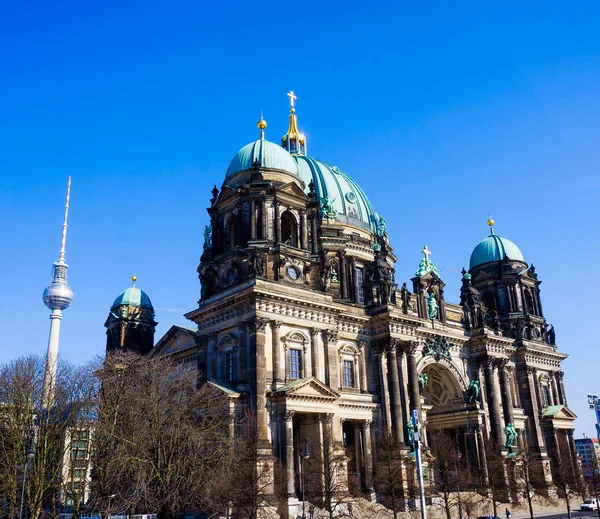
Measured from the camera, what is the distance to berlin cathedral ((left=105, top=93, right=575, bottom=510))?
46.2 meters

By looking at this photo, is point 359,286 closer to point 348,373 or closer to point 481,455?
point 348,373

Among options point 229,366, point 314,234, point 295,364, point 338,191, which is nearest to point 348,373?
point 295,364

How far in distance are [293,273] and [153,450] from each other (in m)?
18.9

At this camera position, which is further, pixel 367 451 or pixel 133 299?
pixel 133 299

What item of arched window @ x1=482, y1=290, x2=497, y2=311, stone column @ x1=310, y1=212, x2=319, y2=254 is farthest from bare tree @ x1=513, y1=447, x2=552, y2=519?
stone column @ x1=310, y1=212, x2=319, y2=254

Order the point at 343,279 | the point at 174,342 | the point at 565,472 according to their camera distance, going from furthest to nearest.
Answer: the point at 343,279 → the point at 174,342 → the point at 565,472

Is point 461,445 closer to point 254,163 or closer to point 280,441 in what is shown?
point 280,441

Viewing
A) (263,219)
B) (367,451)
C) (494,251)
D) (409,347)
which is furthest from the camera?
(494,251)

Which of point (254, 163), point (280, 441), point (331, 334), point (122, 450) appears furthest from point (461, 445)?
point (122, 450)

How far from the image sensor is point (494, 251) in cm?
7631

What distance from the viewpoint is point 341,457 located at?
143 feet

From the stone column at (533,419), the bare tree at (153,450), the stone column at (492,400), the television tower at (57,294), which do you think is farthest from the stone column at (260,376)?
the television tower at (57,294)

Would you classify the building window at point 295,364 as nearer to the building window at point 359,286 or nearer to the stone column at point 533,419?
the building window at point 359,286

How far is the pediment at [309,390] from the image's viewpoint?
4426 cm
